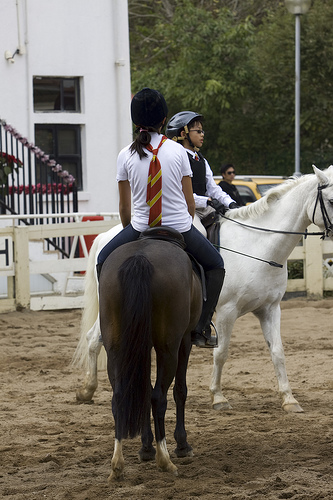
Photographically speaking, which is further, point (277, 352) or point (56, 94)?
point (56, 94)

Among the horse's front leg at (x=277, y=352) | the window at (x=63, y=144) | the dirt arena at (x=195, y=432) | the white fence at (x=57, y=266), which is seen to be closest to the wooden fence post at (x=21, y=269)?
the white fence at (x=57, y=266)

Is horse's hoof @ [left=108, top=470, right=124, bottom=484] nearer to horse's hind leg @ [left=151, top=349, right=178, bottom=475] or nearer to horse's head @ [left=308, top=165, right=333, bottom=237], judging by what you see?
horse's hind leg @ [left=151, top=349, right=178, bottom=475]

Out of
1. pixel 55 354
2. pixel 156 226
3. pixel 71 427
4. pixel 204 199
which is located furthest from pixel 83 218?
pixel 156 226

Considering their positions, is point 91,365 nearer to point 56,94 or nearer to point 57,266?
point 57,266

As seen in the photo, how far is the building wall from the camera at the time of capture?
16047 millimetres

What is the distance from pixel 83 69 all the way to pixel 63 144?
1.59 meters

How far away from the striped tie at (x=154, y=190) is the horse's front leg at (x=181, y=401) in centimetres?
82

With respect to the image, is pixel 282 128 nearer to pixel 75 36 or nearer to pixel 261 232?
pixel 75 36

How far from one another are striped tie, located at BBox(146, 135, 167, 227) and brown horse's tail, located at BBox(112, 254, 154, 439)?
1.74 ft

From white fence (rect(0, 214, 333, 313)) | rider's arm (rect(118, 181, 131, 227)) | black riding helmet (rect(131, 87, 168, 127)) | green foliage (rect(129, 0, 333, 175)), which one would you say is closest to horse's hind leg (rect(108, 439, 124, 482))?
rider's arm (rect(118, 181, 131, 227))

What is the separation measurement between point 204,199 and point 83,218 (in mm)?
7077

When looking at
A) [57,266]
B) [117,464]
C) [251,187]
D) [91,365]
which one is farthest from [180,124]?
[251,187]

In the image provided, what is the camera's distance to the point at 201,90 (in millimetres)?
29984

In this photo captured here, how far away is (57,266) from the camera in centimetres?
1290
